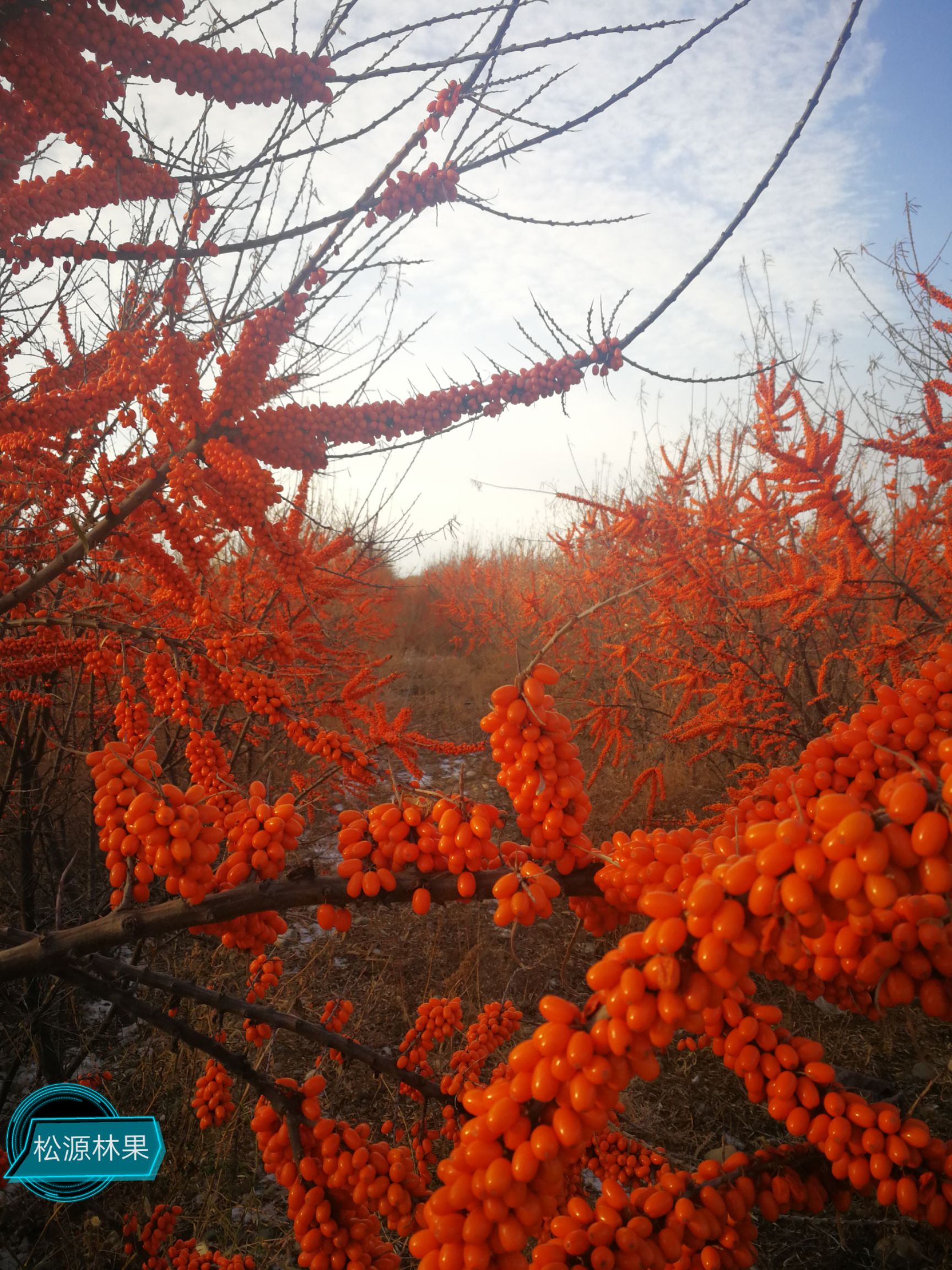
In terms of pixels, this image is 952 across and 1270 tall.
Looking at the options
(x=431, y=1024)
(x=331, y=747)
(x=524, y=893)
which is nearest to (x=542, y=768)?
(x=524, y=893)

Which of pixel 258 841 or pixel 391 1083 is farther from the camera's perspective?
pixel 391 1083

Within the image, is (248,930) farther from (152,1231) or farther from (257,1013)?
(152,1231)

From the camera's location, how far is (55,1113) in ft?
5.65

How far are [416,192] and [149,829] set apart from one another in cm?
193

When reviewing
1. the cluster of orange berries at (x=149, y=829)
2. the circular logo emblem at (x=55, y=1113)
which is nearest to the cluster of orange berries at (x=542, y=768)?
the cluster of orange berries at (x=149, y=829)

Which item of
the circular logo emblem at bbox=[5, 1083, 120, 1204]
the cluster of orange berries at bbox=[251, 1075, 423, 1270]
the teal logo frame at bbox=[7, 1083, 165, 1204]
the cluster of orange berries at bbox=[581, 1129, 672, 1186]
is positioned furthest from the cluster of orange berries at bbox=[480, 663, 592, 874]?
the circular logo emblem at bbox=[5, 1083, 120, 1204]

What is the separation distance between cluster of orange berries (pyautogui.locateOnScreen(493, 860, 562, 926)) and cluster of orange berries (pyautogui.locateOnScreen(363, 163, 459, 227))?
6.40 feet

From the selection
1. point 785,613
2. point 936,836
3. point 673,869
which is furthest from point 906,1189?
point 785,613

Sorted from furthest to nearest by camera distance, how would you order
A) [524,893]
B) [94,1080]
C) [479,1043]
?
[94,1080], [479,1043], [524,893]

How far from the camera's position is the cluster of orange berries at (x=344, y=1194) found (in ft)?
3.91

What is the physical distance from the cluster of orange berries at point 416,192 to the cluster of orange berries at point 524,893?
1.95m

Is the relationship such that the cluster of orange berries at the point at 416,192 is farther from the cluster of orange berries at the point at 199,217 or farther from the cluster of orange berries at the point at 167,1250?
the cluster of orange berries at the point at 167,1250

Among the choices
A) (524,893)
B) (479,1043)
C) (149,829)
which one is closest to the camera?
(524,893)

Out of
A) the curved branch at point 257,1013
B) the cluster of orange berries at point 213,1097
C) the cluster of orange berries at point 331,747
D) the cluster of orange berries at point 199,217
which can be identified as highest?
the cluster of orange berries at point 199,217
